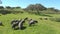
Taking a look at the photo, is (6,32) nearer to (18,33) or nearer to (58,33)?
(18,33)

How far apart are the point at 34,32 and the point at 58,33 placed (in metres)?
3.48

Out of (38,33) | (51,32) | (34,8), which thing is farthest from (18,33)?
(34,8)

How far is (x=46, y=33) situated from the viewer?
22.5 m

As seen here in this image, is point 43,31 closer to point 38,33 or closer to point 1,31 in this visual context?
point 38,33

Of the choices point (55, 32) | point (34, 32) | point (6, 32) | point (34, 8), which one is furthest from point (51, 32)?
point (34, 8)

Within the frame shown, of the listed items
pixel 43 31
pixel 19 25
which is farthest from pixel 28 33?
pixel 19 25

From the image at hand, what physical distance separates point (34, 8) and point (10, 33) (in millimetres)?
59132

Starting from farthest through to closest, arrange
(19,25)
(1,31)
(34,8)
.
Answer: (34,8)
(19,25)
(1,31)

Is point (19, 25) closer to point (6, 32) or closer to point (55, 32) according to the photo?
point (6, 32)

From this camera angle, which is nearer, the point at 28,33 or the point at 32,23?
the point at 28,33

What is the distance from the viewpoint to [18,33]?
22938 millimetres

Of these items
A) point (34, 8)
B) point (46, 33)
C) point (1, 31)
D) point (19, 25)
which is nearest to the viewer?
point (46, 33)

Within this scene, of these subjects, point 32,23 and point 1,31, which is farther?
point 32,23

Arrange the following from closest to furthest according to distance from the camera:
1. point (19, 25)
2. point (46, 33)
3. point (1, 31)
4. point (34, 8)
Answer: point (46, 33), point (1, 31), point (19, 25), point (34, 8)
